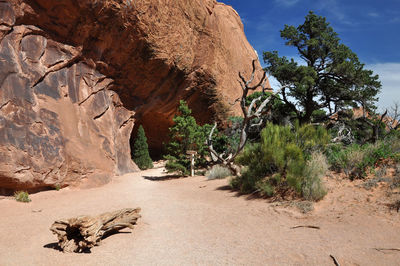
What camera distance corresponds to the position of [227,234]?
5297mm

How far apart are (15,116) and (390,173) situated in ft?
39.0

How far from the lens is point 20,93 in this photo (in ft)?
32.7

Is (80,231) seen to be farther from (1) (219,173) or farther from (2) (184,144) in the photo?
(2) (184,144)

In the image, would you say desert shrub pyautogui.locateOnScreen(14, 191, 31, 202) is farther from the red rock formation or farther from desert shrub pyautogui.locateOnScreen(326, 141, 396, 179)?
desert shrub pyautogui.locateOnScreen(326, 141, 396, 179)

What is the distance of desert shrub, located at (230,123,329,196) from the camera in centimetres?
741

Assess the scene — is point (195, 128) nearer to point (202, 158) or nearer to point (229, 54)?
point (202, 158)

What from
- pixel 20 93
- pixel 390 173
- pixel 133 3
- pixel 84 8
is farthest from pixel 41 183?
pixel 390 173

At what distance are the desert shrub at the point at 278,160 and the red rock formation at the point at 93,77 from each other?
290 inches

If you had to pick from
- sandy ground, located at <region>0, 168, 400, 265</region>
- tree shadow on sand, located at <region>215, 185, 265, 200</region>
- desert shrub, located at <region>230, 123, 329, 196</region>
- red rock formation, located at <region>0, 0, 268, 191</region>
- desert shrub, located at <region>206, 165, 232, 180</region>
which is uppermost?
red rock formation, located at <region>0, 0, 268, 191</region>

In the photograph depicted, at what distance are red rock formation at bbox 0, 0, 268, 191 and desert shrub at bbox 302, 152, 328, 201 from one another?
9.04m

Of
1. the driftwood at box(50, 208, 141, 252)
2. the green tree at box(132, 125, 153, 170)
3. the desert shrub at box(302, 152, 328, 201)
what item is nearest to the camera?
the driftwood at box(50, 208, 141, 252)

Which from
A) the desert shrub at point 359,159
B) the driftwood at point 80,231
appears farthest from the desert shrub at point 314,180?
the driftwood at point 80,231

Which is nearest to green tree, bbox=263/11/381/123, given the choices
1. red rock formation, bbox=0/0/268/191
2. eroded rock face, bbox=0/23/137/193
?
red rock formation, bbox=0/0/268/191

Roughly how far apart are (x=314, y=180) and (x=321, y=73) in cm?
1309
